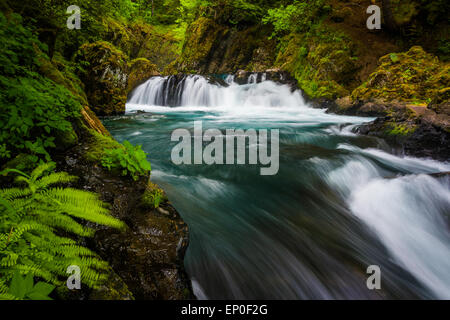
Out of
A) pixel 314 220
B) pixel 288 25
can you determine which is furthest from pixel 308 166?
pixel 288 25

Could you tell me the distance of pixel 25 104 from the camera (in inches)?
82.8

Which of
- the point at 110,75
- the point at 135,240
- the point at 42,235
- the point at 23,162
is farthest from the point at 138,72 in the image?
the point at 42,235

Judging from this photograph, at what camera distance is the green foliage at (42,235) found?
45.1 inches

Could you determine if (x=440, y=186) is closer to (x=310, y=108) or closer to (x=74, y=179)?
(x=74, y=179)

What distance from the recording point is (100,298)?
1374 millimetres

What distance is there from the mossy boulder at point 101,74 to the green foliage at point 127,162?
302 inches

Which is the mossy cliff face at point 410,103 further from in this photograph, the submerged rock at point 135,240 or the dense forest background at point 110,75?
the submerged rock at point 135,240
